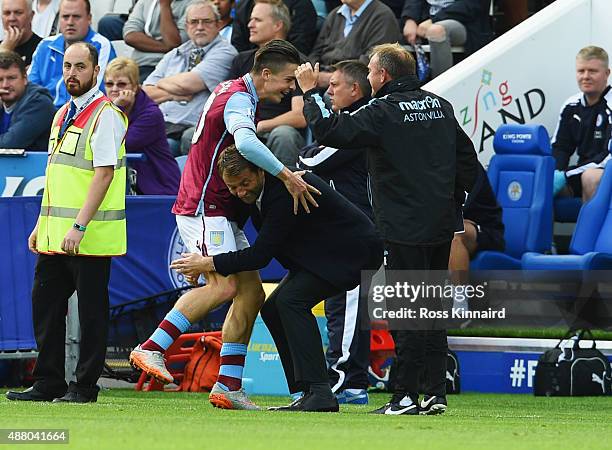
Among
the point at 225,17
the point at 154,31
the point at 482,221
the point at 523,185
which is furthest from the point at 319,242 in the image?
the point at 154,31

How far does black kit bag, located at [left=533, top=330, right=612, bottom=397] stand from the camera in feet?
38.0

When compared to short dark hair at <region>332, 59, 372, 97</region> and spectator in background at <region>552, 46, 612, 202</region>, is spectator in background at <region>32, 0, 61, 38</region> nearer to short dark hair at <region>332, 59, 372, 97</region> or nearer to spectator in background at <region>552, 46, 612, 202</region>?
spectator in background at <region>552, 46, 612, 202</region>

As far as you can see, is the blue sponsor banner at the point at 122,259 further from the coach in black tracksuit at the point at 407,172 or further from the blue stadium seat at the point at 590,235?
the blue stadium seat at the point at 590,235

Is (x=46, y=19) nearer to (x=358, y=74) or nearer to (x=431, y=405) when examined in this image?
(x=358, y=74)

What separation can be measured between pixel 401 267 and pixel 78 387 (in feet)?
7.12

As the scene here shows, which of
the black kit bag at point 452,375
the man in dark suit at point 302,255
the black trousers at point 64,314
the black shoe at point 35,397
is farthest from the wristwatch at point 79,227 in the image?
the black kit bag at point 452,375

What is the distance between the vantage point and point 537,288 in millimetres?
13125

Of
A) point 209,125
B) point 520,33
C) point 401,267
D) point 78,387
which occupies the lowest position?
point 78,387

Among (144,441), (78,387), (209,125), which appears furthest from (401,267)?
(144,441)

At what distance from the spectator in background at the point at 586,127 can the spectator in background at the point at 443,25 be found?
1365 millimetres

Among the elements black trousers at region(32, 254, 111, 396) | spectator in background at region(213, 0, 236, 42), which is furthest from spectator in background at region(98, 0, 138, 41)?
black trousers at region(32, 254, 111, 396)

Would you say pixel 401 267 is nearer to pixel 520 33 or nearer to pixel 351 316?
pixel 351 316

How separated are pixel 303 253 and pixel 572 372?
11.8 feet

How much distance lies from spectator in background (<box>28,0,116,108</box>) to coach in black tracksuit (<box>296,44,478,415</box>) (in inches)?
228
